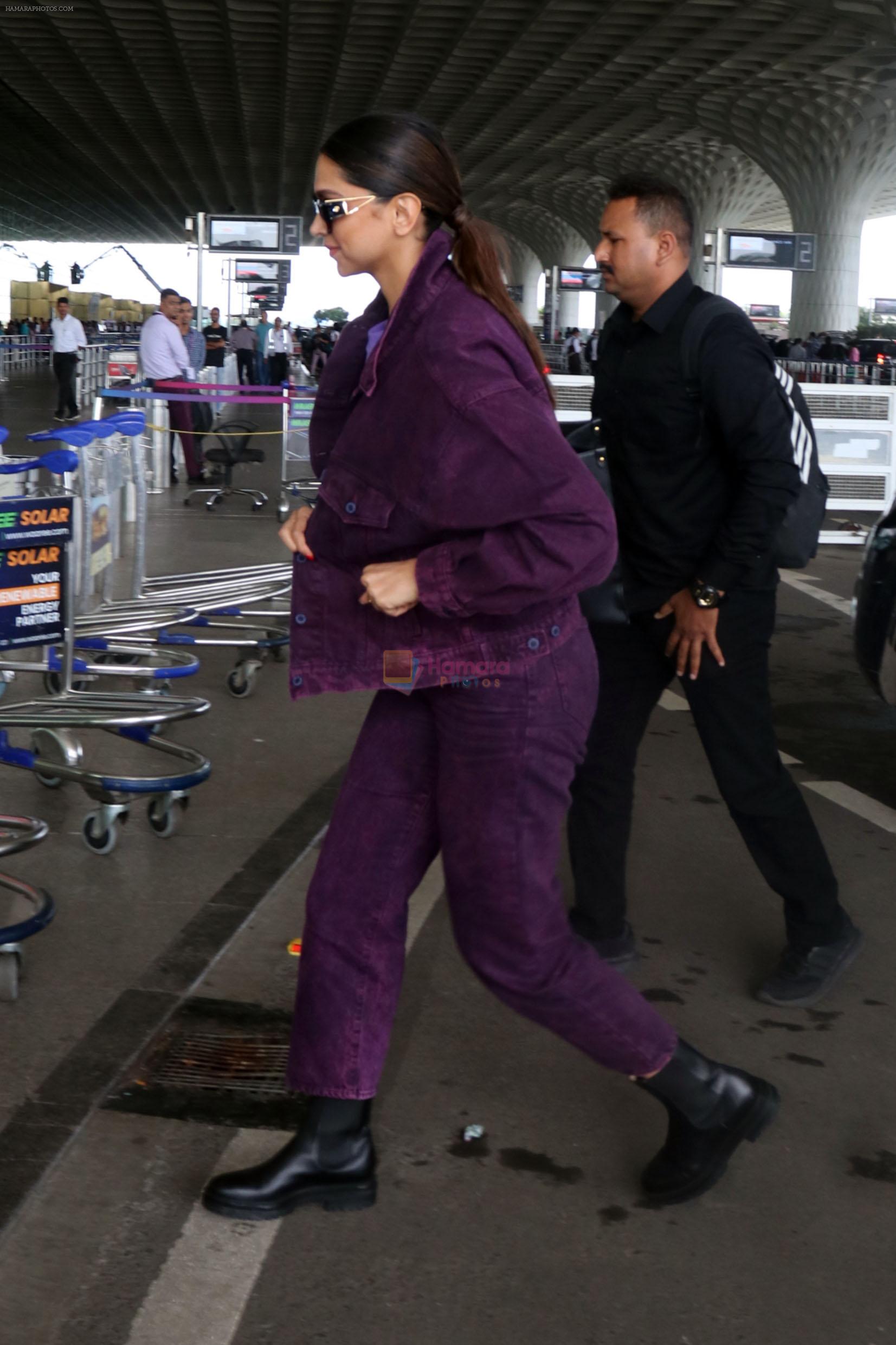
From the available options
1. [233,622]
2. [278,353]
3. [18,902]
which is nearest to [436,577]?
[18,902]

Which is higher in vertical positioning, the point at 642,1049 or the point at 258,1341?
the point at 642,1049

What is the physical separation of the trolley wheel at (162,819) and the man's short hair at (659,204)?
246 cm

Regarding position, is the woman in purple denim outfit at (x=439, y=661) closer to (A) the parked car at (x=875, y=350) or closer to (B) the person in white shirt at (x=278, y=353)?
(B) the person in white shirt at (x=278, y=353)

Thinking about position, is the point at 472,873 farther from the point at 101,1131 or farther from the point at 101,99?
the point at 101,99

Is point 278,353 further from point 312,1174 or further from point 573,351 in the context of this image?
point 312,1174

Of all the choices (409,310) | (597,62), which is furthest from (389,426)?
(597,62)

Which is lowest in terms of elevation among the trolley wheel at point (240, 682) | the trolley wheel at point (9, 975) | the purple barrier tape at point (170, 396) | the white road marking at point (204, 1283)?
the white road marking at point (204, 1283)

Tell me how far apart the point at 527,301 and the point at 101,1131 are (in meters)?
94.9

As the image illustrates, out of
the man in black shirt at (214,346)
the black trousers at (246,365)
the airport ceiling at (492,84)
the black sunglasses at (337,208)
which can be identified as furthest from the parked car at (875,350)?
the black sunglasses at (337,208)

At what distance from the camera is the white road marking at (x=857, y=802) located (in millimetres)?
5328

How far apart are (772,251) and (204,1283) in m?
23.8

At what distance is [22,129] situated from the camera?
61.7 m

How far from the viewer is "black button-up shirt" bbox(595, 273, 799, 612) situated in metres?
3.36

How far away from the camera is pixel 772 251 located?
2434 centimetres
